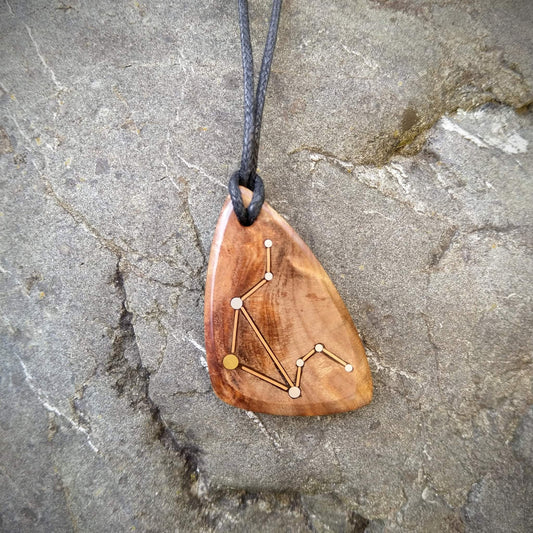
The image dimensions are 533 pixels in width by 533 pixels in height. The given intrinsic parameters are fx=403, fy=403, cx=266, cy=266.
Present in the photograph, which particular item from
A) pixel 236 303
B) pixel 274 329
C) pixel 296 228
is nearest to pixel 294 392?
pixel 274 329

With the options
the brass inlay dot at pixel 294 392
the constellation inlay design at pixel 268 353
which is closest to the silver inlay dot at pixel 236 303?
the constellation inlay design at pixel 268 353

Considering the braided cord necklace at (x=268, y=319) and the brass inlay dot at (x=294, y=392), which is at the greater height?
the braided cord necklace at (x=268, y=319)

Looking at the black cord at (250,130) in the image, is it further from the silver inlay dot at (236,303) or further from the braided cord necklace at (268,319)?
the silver inlay dot at (236,303)

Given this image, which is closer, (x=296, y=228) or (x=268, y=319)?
(x=268, y=319)

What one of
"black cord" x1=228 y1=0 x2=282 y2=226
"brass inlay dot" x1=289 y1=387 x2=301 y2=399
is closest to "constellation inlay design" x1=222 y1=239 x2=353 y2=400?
"brass inlay dot" x1=289 y1=387 x2=301 y2=399

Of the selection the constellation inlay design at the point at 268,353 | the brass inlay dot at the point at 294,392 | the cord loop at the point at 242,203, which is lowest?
the brass inlay dot at the point at 294,392

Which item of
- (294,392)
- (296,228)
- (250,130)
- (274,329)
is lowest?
(294,392)

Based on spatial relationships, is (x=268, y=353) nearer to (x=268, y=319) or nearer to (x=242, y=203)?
(x=268, y=319)
